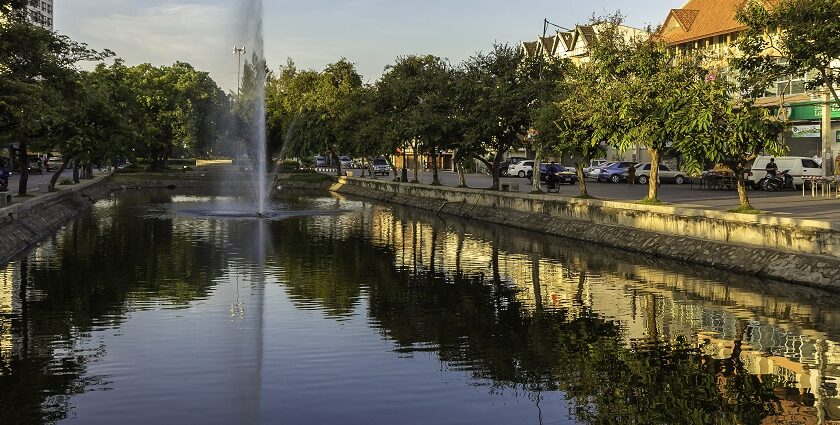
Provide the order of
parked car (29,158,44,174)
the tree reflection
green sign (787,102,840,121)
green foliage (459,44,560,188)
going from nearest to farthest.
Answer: the tree reflection → green foliage (459,44,560,188) → green sign (787,102,840,121) → parked car (29,158,44,174)

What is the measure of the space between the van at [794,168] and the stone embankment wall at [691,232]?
20.2 m

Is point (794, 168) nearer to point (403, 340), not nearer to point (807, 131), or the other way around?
point (807, 131)

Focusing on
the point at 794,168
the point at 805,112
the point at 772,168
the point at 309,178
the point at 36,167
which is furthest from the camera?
the point at 36,167

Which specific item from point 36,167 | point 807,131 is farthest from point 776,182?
point 36,167

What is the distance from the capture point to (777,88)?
65500 millimetres

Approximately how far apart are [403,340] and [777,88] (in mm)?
56198

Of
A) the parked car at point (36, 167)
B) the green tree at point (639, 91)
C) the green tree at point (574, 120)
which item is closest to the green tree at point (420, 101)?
the green tree at point (574, 120)

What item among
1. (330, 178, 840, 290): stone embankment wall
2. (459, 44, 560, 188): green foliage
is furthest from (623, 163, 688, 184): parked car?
(330, 178, 840, 290): stone embankment wall

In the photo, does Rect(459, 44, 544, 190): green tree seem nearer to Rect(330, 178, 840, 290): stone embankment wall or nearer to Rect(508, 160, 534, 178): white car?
Rect(330, 178, 840, 290): stone embankment wall

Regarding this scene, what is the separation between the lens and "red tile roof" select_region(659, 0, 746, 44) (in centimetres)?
6969

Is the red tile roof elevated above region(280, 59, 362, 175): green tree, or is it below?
above

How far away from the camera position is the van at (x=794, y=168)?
57128 mm

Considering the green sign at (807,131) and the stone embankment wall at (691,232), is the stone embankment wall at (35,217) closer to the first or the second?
the stone embankment wall at (691,232)

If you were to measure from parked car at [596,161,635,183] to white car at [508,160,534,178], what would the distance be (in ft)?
36.7
